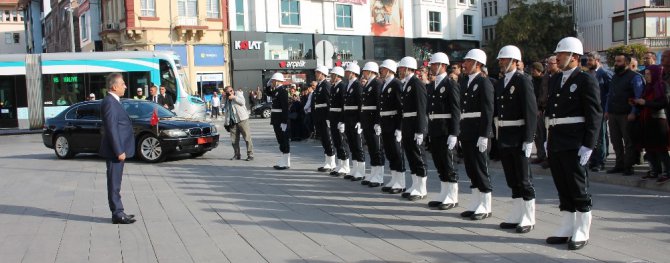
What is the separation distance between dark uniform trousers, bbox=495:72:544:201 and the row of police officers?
11 mm

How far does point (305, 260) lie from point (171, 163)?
32.5 ft

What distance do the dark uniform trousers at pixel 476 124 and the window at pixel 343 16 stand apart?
46909mm

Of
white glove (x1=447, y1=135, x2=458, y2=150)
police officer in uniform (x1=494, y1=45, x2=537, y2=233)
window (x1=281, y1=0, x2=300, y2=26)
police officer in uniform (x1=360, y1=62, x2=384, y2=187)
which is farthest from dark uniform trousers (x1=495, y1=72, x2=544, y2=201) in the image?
window (x1=281, y1=0, x2=300, y2=26)

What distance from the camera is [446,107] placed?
28.8ft

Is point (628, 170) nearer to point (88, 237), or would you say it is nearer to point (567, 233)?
point (567, 233)

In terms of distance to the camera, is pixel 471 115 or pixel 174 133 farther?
pixel 174 133

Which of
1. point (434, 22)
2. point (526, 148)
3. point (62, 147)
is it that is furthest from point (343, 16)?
point (526, 148)

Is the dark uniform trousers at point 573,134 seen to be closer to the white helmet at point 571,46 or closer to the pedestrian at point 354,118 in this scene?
the white helmet at point 571,46

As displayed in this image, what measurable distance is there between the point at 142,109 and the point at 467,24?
5392 cm

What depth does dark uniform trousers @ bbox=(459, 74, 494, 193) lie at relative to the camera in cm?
794

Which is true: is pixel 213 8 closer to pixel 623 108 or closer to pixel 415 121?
pixel 415 121

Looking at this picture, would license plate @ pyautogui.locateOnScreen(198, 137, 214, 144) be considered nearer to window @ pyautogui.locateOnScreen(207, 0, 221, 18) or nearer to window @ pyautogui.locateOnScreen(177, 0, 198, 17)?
window @ pyautogui.locateOnScreen(177, 0, 198, 17)

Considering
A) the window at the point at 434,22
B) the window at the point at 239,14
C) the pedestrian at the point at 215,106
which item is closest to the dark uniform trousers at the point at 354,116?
the pedestrian at the point at 215,106

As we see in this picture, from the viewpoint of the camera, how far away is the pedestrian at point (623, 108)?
1012 cm
